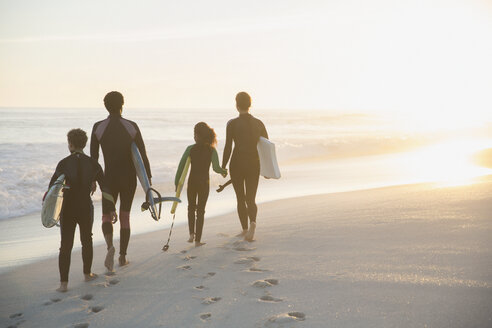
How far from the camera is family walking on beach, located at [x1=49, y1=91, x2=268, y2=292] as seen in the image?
15.3 ft

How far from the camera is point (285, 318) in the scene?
354 centimetres

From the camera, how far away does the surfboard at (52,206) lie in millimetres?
4434

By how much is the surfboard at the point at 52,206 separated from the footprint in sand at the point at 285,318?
235cm

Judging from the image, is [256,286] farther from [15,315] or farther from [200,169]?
[200,169]

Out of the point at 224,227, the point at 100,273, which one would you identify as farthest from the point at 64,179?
the point at 224,227

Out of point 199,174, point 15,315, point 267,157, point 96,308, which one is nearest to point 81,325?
point 96,308

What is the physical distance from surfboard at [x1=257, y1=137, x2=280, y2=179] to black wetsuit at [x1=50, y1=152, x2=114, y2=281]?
2499 mm

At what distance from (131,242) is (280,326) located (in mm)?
3762

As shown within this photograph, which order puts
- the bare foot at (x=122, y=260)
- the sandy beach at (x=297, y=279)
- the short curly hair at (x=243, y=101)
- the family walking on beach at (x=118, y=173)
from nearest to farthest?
the sandy beach at (x=297, y=279) < the family walking on beach at (x=118, y=173) < the bare foot at (x=122, y=260) < the short curly hair at (x=243, y=101)

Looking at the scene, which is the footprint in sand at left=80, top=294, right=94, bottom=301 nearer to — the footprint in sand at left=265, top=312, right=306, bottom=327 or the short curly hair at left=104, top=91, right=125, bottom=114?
the footprint in sand at left=265, top=312, right=306, bottom=327

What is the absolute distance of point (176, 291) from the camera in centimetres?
439

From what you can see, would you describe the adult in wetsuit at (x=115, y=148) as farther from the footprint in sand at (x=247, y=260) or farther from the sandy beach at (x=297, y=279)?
the footprint in sand at (x=247, y=260)

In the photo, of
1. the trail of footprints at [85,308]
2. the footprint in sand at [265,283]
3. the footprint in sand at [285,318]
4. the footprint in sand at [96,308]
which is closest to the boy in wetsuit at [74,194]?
the trail of footprints at [85,308]

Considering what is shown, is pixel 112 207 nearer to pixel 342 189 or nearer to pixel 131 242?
pixel 131 242
